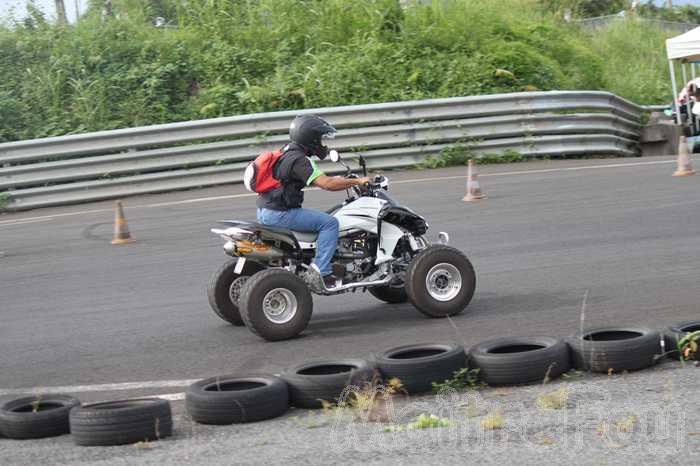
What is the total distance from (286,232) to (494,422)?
3292 mm

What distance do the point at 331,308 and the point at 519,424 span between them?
4011mm

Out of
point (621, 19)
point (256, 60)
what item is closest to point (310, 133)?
point (256, 60)

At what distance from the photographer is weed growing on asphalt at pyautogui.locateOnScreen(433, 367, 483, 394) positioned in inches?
254

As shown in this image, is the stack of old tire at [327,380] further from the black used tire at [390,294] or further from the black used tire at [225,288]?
the black used tire at [390,294]

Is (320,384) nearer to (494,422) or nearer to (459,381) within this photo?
(459,381)

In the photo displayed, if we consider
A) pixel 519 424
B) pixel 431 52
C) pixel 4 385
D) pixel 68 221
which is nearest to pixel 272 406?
pixel 519 424

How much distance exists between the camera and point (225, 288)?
883 cm

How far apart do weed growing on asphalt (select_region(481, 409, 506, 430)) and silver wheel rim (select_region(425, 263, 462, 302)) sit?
2.91m

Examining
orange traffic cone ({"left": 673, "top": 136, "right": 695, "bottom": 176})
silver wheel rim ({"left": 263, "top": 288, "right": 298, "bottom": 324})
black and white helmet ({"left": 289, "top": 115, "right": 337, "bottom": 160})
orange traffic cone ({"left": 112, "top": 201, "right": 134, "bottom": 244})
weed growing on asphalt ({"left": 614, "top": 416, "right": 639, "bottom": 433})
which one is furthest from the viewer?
orange traffic cone ({"left": 673, "top": 136, "right": 695, "bottom": 176})

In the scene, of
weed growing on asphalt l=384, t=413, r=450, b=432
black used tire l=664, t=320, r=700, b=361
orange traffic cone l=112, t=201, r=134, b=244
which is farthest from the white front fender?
orange traffic cone l=112, t=201, r=134, b=244

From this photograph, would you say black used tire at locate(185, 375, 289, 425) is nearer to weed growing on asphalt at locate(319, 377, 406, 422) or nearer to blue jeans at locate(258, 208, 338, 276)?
weed growing on asphalt at locate(319, 377, 406, 422)

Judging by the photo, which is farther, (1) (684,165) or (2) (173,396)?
(1) (684,165)

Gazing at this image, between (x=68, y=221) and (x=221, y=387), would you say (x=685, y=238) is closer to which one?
(x=221, y=387)

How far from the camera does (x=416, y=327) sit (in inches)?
334
